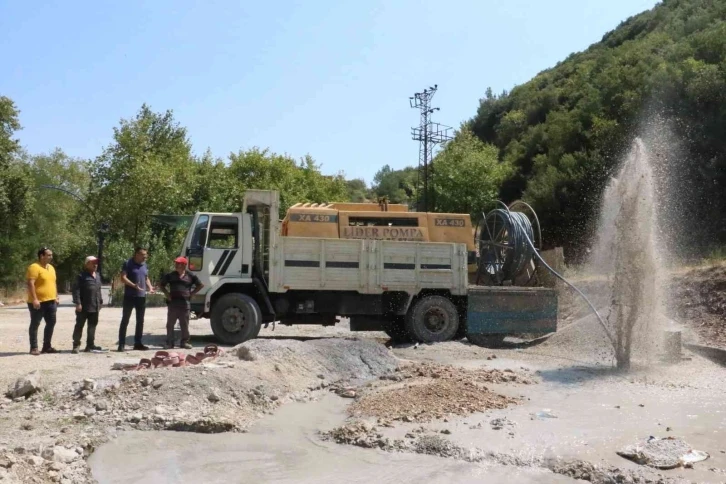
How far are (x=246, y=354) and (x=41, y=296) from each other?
370 cm

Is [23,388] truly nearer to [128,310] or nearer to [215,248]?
[128,310]

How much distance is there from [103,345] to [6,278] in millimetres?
32705

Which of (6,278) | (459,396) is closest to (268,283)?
(459,396)

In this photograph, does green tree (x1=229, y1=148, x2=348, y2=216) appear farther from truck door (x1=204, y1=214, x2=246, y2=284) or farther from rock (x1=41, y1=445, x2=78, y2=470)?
rock (x1=41, y1=445, x2=78, y2=470)

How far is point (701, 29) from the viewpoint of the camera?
125ft

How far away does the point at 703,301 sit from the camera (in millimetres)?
14547

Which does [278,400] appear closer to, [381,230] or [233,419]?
[233,419]

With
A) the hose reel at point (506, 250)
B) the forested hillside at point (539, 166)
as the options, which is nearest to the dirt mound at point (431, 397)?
the hose reel at point (506, 250)

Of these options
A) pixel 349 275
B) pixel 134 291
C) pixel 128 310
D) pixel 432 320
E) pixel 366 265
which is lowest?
pixel 432 320

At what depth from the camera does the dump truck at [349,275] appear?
12922mm

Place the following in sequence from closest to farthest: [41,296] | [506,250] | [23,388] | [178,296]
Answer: [23,388]
[41,296]
[178,296]
[506,250]

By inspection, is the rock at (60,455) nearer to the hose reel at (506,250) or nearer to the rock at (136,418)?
the rock at (136,418)

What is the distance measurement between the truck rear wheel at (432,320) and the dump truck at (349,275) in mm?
20

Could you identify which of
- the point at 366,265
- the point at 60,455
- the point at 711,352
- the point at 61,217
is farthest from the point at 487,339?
the point at 61,217
